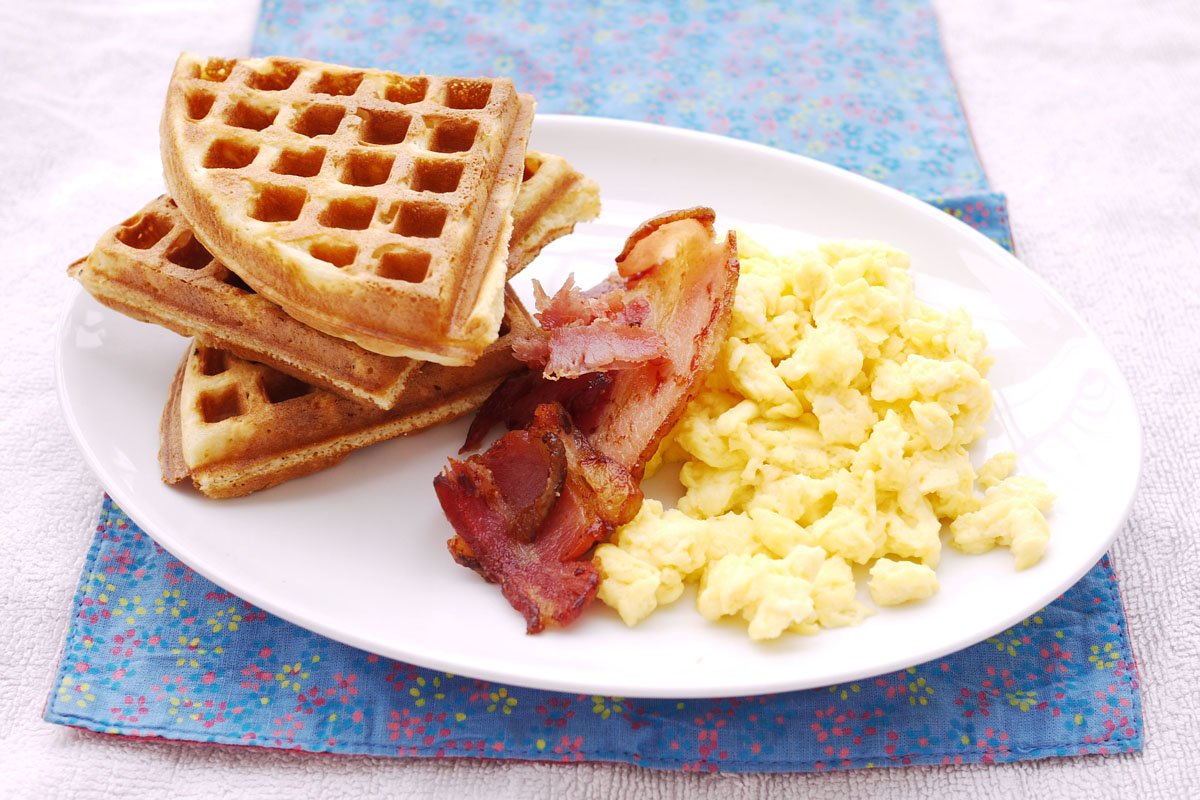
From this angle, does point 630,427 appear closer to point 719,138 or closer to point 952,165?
point 719,138

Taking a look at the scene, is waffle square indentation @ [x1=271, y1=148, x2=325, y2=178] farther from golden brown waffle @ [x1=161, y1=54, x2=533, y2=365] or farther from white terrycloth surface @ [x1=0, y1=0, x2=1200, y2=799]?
white terrycloth surface @ [x1=0, y1=0, x2=1200, y2=799]

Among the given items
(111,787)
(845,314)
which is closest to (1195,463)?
(845,314)

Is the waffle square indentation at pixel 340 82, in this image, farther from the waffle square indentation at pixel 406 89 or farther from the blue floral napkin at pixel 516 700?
the blue floral napkin at pixel 516 700

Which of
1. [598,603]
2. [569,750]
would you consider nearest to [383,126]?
[598,603]

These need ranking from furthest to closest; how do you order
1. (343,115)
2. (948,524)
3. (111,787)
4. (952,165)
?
(952,165) → (343,115) → (948,524) → (111,787)

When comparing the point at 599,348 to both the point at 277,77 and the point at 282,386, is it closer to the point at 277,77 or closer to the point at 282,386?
the point at 282,386

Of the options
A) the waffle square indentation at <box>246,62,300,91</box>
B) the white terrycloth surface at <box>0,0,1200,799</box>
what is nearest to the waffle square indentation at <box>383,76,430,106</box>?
the waffle square indentation at <box>246,62,300,91</box>
